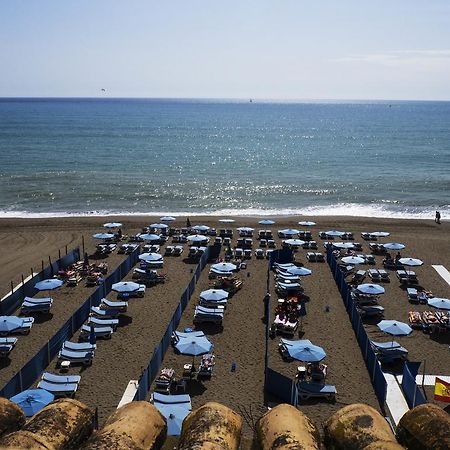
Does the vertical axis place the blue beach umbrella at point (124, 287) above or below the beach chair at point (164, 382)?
above

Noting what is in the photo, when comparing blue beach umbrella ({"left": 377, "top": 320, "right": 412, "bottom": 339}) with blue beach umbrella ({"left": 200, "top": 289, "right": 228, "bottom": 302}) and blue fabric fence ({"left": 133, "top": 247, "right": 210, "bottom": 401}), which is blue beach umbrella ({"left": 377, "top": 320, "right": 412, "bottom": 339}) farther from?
blue fabric fence ({"left": 133, "top": 247, "right": 210, "bottom": 401})

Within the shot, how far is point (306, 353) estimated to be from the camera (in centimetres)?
1695

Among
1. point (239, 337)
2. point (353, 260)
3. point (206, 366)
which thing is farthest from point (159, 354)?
point (353, 260)

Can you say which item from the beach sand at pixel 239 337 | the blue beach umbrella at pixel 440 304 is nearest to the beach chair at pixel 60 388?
the beach sand at pixel 239 337

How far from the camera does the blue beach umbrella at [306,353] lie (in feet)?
55.1

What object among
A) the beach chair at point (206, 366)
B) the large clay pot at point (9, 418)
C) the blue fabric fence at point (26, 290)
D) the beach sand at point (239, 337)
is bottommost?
the beach sand at point (239, 337)

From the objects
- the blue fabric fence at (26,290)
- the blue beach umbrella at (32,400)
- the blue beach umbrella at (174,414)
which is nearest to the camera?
the blue beach umbrella at (174,414)

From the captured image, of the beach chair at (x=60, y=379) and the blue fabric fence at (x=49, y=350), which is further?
the beach chair at (x=60, y=379)

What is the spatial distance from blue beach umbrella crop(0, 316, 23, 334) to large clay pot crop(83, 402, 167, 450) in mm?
12509

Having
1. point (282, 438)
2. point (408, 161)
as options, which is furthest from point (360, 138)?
point (282, 438)

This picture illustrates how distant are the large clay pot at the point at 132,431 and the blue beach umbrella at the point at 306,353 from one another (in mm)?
9433

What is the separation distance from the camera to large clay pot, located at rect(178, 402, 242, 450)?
6.73 m

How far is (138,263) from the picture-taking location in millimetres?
29344

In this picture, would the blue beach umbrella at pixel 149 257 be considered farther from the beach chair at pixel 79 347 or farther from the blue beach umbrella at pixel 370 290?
the blue beach umbrella at pixel 370 290
